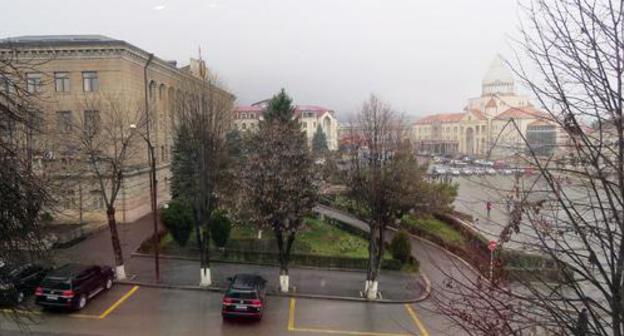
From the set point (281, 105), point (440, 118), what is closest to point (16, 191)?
point (281, 105)

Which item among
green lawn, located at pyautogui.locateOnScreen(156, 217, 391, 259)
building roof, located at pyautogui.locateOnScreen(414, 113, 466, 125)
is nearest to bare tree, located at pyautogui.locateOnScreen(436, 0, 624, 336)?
green lawn, located at pyautogui.locateOnScreen(156, 217, 391, 259)

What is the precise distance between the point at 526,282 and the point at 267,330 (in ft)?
29.1

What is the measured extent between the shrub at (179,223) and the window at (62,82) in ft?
39.2

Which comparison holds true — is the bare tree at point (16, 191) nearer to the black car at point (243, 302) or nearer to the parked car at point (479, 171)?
the black car at point (243, 302)

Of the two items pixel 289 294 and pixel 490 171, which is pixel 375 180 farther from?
pixel 490 171

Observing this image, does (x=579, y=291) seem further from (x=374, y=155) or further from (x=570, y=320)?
(x=374, y=155)

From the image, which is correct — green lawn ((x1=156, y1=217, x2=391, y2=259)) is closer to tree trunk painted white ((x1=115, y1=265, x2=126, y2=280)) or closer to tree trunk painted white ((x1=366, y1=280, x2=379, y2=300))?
tree trunk painted white ((x1=115, y1=265, x2=126, y2=280))

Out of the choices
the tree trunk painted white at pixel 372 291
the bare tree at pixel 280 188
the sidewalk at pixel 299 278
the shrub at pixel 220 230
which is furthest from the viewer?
the shrub at pixel 220 230

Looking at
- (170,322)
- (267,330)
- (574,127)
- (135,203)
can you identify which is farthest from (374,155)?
(135,203)

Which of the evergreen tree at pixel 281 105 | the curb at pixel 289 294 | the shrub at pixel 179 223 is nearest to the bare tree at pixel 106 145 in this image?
the curb at pixel 289 294

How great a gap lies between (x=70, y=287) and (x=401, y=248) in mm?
12584

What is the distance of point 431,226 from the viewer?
989 inches

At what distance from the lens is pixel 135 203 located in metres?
25.4

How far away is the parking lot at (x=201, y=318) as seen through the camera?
437 inches
